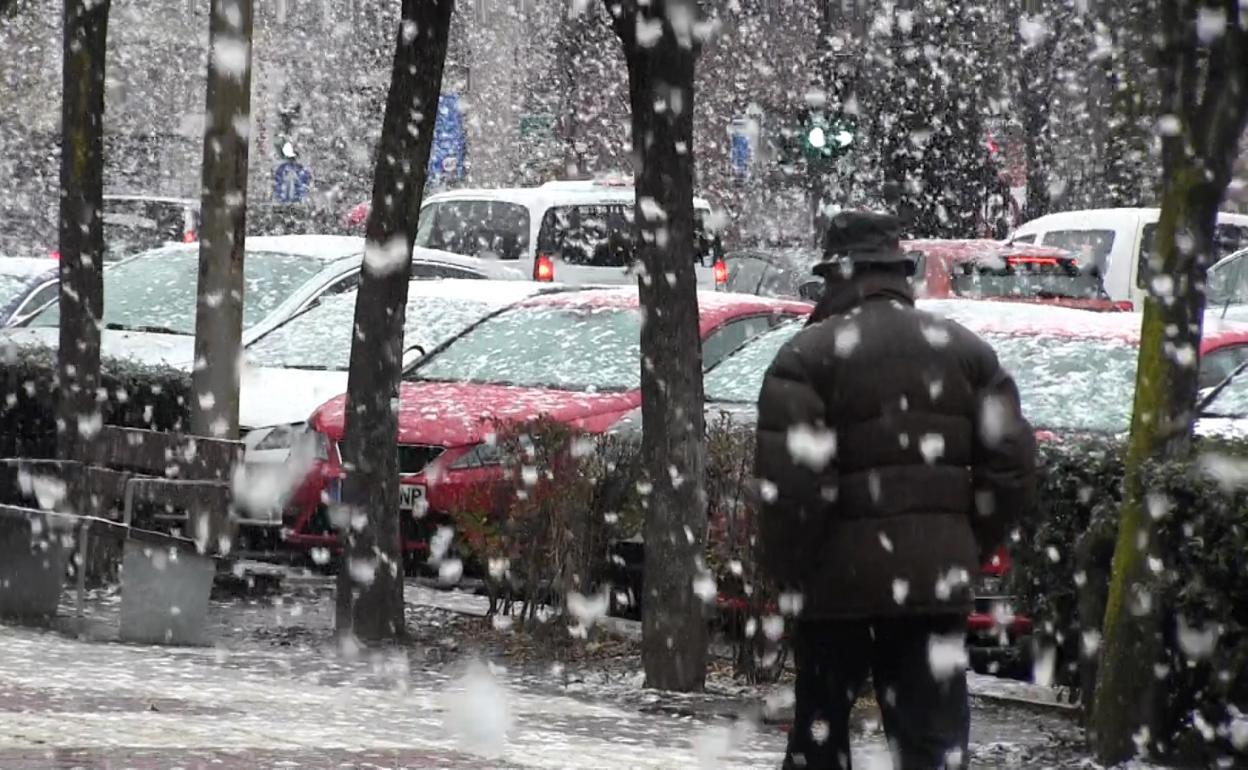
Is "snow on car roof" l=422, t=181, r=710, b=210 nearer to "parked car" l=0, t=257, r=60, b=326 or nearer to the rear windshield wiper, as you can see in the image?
"parked car" l=0, t=257, r=60, b=326

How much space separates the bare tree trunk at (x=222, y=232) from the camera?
1334 cm

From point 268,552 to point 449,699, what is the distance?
4.12 meters

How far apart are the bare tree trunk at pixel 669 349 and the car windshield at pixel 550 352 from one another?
137 inches

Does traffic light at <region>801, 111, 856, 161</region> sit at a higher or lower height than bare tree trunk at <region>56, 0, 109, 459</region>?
higher

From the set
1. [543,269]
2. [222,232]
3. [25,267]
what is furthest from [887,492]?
[543,269]

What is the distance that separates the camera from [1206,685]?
8297mm

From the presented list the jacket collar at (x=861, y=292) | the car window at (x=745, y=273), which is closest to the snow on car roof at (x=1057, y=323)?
the jacket collar at (x=861, y=292)

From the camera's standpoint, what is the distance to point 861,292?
251 inches

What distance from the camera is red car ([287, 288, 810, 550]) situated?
12820mm

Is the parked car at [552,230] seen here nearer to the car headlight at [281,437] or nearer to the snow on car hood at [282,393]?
the snow on car hood at [282,393]

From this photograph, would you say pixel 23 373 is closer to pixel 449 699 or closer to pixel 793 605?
pixel 449 699

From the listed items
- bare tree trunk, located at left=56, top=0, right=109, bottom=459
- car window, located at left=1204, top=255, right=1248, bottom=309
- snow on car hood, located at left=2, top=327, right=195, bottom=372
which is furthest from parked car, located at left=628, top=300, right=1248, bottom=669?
car window, located at left=1204, top=255, right=1248, bottom=309

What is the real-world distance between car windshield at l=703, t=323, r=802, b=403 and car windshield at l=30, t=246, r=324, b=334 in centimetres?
415

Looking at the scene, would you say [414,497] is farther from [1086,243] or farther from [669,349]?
[1086,243]
